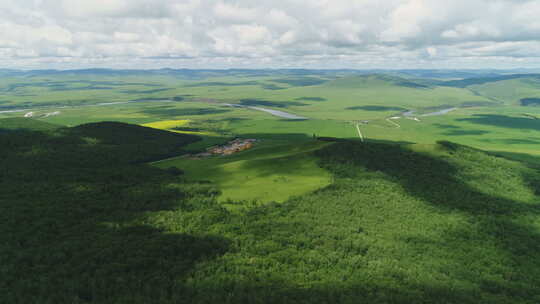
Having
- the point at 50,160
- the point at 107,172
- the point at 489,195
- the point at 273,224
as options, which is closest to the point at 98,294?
the point at 273,224

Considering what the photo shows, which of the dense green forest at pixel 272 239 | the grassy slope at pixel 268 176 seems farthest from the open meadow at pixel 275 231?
the grassy slope at pixel 268 176

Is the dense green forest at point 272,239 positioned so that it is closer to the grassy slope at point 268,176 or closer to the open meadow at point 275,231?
the open meadow at point 275,231

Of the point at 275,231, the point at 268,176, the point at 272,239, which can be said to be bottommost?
the point at 272,239

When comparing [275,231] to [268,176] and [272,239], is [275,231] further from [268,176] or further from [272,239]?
[268,176]

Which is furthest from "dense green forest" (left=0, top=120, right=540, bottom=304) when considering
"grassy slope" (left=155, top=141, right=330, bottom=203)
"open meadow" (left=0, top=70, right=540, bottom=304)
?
"grassy slope" (left=155, top=141, right=330, bottom=203)

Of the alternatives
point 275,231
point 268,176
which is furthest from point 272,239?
point 268,176
